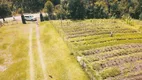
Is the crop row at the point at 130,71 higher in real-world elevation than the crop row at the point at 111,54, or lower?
lower

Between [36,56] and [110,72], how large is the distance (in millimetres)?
10208

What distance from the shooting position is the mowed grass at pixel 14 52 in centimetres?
2482

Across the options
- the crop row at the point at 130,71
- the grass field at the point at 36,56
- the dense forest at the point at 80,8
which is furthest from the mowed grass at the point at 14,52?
the dense forest at the point at 80,8

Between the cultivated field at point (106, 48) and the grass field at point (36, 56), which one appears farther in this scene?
the cultivated field at point (106, 48)

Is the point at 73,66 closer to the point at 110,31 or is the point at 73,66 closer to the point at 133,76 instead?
the point at 133,76

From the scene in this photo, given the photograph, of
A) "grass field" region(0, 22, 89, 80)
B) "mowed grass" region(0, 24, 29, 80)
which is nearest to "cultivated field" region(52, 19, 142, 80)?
"grass field" region(0, 22, 89, 80)

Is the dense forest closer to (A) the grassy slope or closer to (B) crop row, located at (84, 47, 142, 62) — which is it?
(A) the grassy slope

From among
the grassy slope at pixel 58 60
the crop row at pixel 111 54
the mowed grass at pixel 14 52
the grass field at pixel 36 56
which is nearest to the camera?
the grassy slope at pixel 58 60

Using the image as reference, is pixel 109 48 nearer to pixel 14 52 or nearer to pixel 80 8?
pixel 14 52

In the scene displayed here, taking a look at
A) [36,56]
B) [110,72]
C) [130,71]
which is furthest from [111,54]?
[36,56]

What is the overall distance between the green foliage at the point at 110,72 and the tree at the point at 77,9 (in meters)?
28.4

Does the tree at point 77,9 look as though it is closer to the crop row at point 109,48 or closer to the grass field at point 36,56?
the grass field at point 36,56

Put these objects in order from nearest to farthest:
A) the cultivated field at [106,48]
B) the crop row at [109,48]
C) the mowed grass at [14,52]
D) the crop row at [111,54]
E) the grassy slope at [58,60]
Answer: the grassy slope at [58,60], the cultivated field at [106,48], the mowed grass at [14,52], the crop row at [111,54], the crop row at [109,48]

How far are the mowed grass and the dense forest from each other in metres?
11.0
